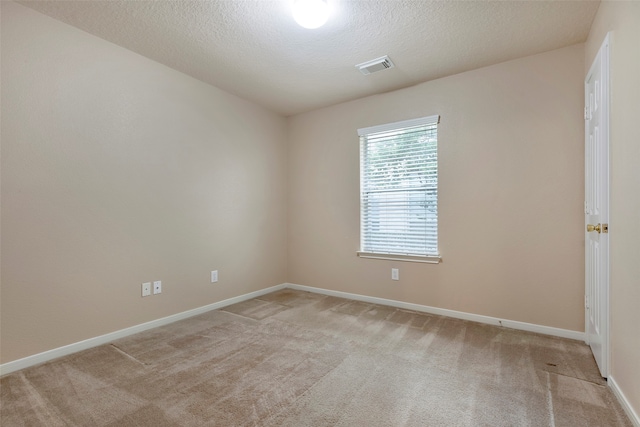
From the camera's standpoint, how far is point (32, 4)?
2.08m

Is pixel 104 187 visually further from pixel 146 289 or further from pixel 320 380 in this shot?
pixel 320 380

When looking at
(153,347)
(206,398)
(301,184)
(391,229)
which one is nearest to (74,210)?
(153,347)

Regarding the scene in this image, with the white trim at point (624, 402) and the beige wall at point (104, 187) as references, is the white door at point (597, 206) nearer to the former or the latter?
the white trim at point (624, 402)

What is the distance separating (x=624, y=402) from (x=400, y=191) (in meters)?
2.38

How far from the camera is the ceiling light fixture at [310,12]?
198cm

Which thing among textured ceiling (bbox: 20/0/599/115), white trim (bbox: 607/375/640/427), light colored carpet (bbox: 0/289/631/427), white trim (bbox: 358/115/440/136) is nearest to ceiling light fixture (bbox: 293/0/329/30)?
textured ceiling (bbox: 20/0/599/115)

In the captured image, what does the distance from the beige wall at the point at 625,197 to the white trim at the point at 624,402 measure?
29 mm

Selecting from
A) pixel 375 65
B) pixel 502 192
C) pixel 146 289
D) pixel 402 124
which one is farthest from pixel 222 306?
pixel 502 192

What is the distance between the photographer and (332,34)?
241 centimetres

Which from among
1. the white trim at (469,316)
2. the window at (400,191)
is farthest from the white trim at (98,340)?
the window at (400,191)

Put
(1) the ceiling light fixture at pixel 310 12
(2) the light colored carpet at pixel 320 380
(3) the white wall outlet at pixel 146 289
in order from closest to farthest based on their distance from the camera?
(2) the light colored carpet at pixel 320 380, (1) the ceiling light fixture at pixel 310 12, (3) the white wall outlet at pixel 146 289

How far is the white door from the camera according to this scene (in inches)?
73.4

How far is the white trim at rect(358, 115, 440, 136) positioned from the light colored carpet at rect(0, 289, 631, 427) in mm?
2091

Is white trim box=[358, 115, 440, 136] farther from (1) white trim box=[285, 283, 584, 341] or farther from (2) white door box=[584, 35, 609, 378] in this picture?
(1) white trim box=[285, 283, 584, 341]
